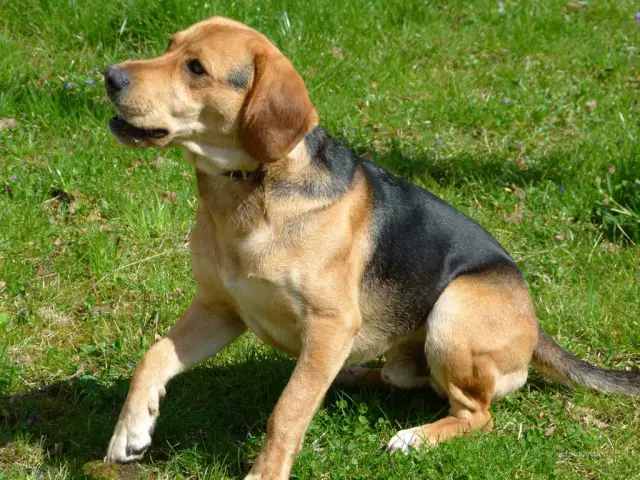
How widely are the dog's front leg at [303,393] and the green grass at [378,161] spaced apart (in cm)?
32

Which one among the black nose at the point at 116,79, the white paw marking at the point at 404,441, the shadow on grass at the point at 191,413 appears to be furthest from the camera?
the white paw marking at the point at 404,441

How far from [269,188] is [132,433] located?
1163 mm

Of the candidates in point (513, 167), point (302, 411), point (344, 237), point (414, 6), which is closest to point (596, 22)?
point (414, 6)

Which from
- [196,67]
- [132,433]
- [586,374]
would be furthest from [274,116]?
[586,374]

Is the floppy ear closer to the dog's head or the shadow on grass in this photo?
the dog's head

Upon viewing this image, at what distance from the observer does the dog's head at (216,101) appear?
367 centimetres

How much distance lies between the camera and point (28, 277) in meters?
5.18

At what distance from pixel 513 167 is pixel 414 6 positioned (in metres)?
2.27

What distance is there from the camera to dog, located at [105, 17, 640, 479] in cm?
375

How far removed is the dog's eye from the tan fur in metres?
0.02

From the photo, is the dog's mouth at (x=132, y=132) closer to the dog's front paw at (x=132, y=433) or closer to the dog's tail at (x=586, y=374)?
the dog's front paw at (x=132, y=433)

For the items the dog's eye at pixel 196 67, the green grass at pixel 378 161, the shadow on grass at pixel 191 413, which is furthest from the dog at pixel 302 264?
the green grass at pixel 378 161

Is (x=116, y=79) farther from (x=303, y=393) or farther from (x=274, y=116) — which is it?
(x=303, y=393)

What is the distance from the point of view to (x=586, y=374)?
15.1 ft
